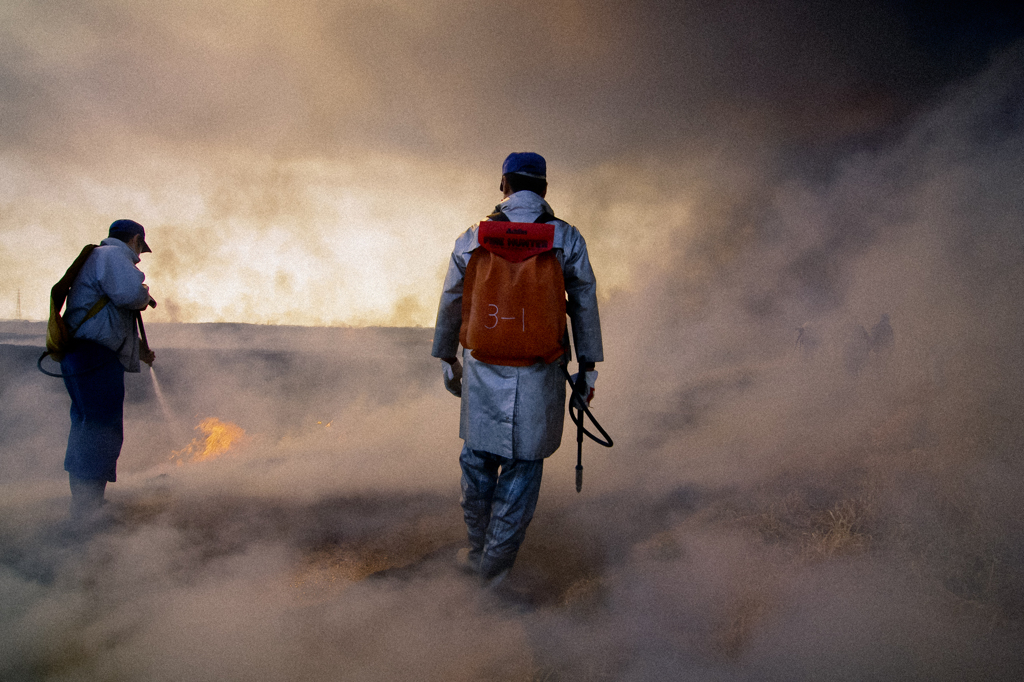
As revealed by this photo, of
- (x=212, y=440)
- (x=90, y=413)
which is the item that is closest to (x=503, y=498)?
(x=90, y=413)

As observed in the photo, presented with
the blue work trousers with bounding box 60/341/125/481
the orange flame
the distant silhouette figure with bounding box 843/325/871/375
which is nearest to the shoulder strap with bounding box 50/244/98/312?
the blue work trousers with bounding box 60/341/125/481

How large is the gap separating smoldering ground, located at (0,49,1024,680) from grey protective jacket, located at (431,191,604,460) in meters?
0.79

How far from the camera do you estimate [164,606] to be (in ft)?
7.34

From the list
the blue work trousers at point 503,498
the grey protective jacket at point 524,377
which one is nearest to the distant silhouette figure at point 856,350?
the grey protective jacket at point 524,377

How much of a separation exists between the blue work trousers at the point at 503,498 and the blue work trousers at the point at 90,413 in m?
2.49

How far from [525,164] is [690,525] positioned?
237cm

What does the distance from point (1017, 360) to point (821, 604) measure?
228cm

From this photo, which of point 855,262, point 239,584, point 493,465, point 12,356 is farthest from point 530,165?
point 12,356

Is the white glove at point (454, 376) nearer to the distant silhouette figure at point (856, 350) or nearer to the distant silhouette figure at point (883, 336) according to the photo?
the distant silhouette figure at point (856, 350)

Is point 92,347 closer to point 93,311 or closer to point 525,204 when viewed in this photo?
point 93,311

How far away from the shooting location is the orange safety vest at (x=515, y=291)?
2.25m

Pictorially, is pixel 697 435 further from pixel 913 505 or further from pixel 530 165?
pixel 530 165

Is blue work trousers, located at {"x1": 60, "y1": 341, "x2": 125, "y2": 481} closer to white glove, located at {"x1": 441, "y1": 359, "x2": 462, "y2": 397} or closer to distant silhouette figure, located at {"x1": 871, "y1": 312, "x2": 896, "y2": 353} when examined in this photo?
white glove, located at {"x1": 441, "y1": 359, "x2": 462, "y2": 397}

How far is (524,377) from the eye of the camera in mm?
2432
